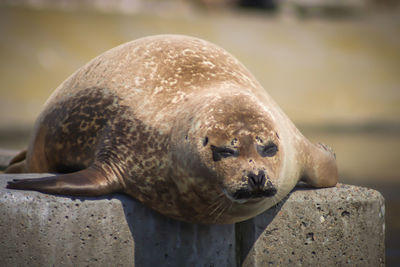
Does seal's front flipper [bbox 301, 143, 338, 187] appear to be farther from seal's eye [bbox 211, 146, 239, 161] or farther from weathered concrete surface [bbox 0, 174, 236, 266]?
seal's eye [bbox 211, 146, 239, 161]

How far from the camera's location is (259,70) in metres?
17.1

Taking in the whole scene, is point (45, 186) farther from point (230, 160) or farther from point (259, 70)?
point (259, 70)

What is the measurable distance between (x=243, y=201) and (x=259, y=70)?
14.3 metres

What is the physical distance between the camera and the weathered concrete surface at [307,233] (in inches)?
146

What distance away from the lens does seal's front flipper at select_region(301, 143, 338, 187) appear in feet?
12.2

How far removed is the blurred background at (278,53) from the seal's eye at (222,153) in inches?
356

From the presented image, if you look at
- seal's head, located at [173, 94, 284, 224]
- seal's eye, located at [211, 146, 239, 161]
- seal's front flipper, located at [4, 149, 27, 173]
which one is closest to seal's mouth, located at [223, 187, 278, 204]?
seal's head, located at [173, 94, 284, 224]

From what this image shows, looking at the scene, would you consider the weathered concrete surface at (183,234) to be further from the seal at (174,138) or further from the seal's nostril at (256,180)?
the seal's nostril at (256,180)

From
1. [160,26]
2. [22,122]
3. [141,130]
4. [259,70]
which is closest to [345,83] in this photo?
[259,70]

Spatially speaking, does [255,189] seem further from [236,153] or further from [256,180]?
[236,153]

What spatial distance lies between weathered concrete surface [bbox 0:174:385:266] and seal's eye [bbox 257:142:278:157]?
68 cm

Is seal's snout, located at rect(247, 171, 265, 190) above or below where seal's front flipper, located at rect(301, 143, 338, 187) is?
above

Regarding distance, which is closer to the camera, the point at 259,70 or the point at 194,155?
the point at 194,155

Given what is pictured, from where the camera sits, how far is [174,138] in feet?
10.9
